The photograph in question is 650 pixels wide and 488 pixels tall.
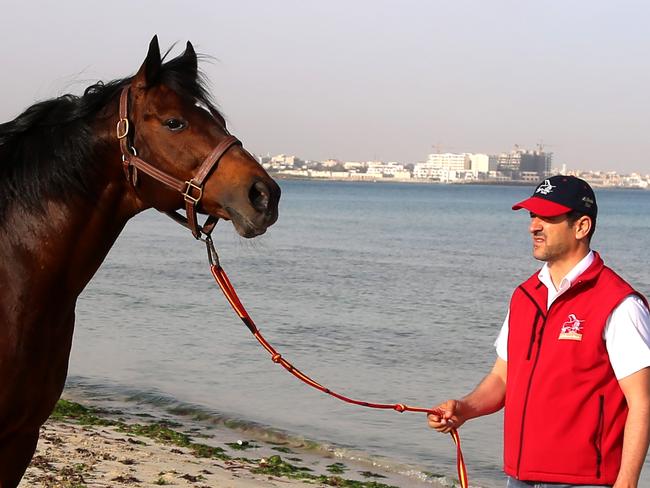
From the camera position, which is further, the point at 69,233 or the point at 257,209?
the point at 69,233

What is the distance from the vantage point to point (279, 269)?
96.0 feet

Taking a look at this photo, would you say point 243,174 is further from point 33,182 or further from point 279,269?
point 279,269

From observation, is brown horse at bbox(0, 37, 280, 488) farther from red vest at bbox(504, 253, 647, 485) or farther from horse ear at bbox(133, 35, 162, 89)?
red vest at bbox(504, 253, 647, 485)

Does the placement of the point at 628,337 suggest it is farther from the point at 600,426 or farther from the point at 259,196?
the point at 259,196

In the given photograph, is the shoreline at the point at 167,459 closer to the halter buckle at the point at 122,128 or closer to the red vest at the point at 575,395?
the halter buckle at the point at 122,128

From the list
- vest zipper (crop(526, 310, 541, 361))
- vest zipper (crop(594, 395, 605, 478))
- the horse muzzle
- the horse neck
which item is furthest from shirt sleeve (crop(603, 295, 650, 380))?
the horse neck

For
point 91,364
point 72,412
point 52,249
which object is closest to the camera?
point 52,249

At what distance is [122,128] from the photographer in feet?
12.8

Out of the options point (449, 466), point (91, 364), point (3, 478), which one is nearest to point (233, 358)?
point (91, 364)

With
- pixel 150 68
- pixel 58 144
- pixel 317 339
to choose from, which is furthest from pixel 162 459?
pixel 317 339

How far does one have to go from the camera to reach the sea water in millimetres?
11016

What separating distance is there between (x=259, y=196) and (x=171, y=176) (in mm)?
398

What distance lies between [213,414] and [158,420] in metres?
0.70

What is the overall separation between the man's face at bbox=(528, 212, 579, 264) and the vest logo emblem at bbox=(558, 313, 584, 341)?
28cm
